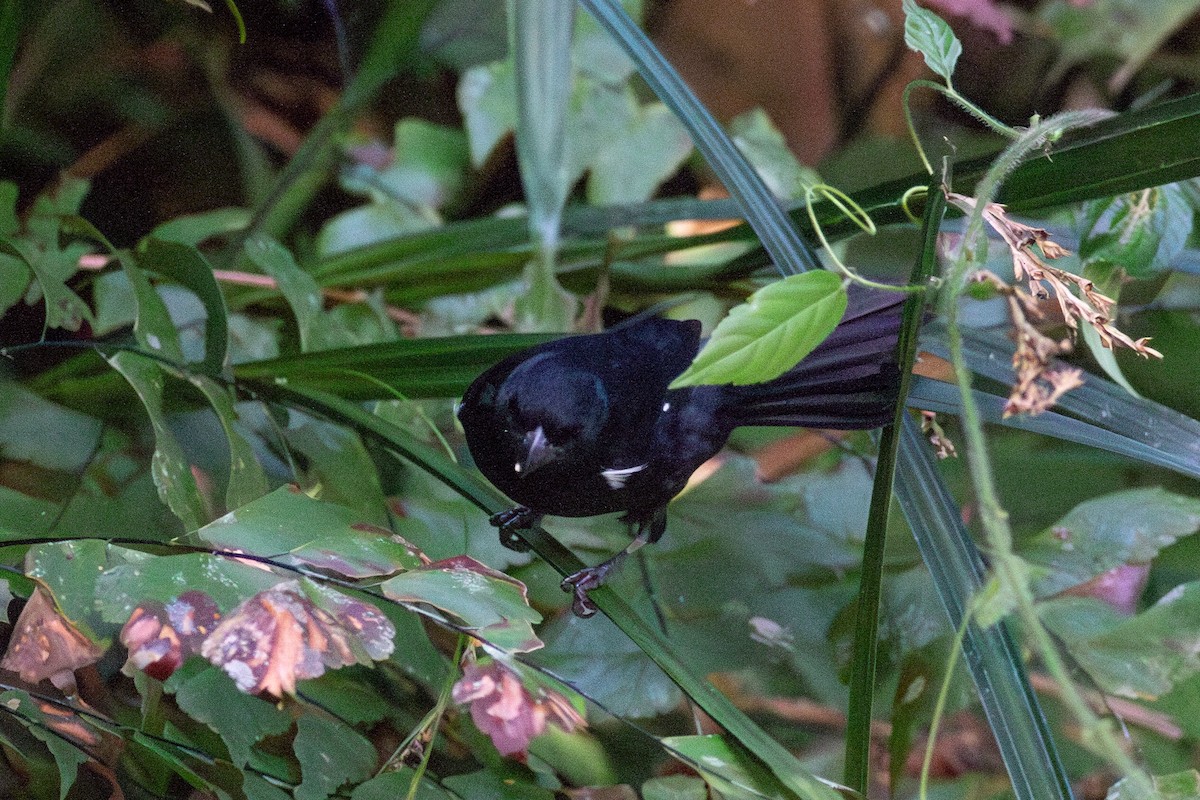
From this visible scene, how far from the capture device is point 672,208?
4.75ft

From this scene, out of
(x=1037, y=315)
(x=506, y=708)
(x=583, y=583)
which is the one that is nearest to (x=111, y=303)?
(x=583, y=583)

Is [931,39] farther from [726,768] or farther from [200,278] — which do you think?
[200,278]

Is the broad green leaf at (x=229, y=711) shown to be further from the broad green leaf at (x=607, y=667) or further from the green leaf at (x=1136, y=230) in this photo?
the green leaf at (x=1136, y=230)

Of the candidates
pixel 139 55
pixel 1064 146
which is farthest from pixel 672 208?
pixel 139 55

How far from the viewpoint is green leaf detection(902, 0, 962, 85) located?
73 centimetres

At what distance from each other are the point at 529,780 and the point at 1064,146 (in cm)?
76

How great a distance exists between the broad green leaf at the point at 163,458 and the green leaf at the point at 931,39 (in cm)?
71

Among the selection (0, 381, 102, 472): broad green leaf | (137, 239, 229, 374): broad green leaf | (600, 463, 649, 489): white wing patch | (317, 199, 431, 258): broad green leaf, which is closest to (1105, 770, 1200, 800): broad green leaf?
(600, 463, 649, 489): white wing patch

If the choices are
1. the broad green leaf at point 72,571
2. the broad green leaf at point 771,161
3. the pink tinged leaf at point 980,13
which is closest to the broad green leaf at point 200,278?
the broad green leaf at point 72,571

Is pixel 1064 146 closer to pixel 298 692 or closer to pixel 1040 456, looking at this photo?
pixel 1040 456

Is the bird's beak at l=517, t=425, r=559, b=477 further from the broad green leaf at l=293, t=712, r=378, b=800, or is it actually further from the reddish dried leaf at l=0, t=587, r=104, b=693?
the reddish dried leaf at l=0, t=587, r=104, b=693

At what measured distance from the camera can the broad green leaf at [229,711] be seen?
0.76 m

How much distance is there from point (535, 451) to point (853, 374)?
311mm

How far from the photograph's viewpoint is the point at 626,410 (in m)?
1.01
